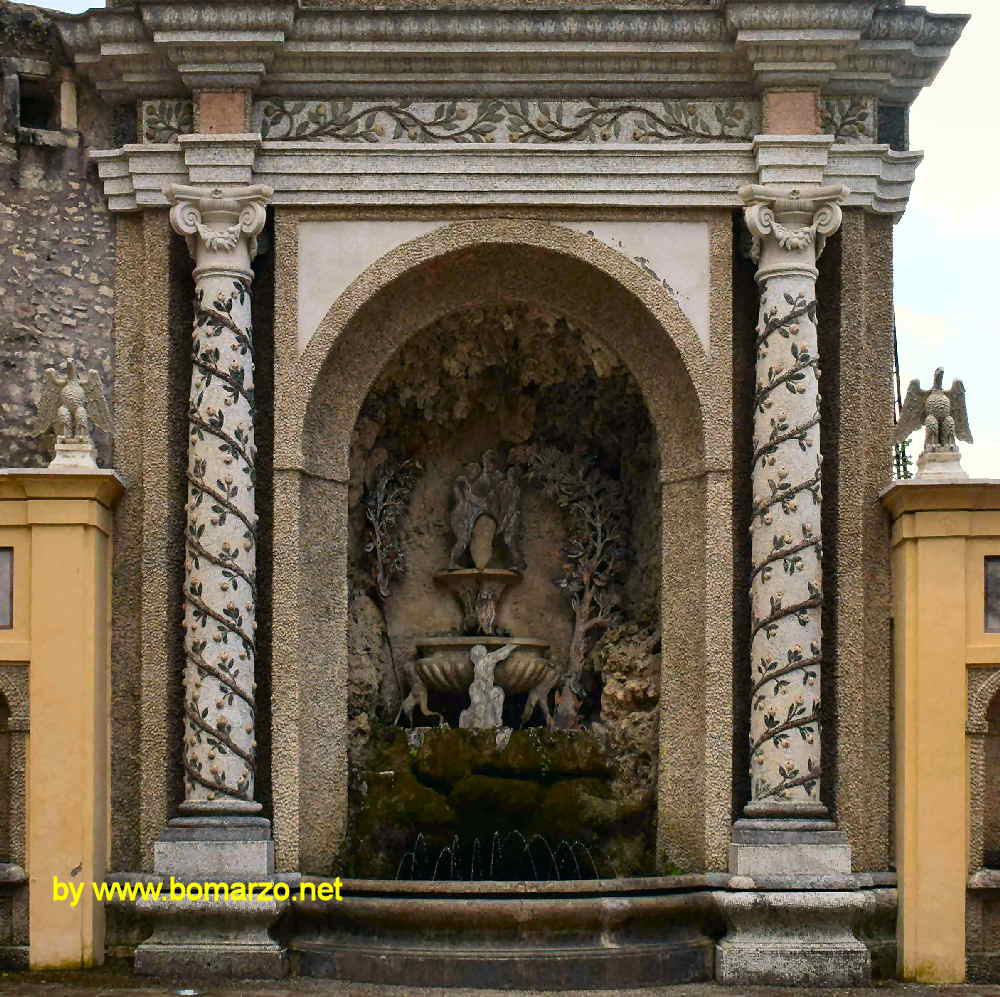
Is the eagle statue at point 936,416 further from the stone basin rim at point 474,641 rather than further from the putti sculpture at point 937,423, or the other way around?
the stone basin rim at point 474,641

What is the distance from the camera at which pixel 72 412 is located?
12.8 m

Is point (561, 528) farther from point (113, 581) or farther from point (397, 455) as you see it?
point (113, 581)

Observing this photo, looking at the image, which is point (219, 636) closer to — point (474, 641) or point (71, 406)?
point (71, 406)

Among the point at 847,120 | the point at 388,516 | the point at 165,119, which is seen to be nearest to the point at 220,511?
the point at 388,516

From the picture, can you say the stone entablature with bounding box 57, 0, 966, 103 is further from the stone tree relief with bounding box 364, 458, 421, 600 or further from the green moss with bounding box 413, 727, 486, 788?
the green moss with bounding box 413, 727, 486, 788

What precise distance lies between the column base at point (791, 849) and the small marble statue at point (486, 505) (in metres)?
3.23

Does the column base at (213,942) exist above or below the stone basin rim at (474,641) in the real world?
below

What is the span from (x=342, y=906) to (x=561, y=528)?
399 centimetres

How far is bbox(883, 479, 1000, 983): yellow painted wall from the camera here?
1245 cm

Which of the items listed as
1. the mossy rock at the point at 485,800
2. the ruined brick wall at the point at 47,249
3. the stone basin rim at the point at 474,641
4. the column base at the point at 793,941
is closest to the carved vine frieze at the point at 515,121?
the ruined brick wall at the point at 47,249

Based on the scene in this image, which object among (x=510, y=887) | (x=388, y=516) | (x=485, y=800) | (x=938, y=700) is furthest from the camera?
(x=388, y=516)

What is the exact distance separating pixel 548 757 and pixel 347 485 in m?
2.49

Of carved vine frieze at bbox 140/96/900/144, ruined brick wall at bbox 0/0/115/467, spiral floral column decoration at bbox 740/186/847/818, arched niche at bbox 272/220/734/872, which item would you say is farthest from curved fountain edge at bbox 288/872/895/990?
carved vine frieze at bbox 140/96/900/144

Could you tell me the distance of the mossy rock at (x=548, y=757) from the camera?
13469 mm
